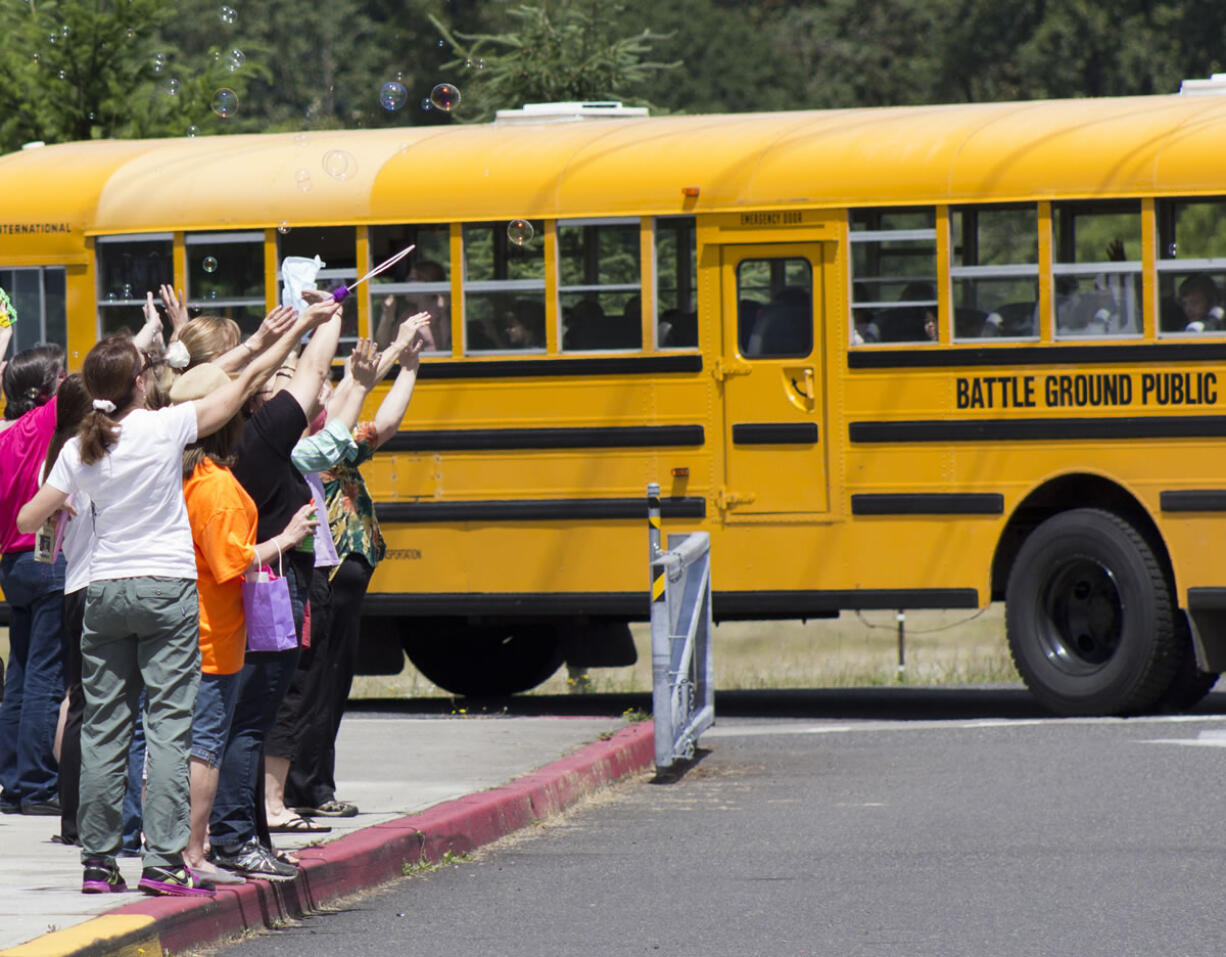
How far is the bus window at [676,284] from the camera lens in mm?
12742

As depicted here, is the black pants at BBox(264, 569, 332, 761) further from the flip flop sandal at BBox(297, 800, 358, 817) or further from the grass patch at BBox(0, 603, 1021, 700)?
the grass patch at BBox(0, 603, 1021, 700)

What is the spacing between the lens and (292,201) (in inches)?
524

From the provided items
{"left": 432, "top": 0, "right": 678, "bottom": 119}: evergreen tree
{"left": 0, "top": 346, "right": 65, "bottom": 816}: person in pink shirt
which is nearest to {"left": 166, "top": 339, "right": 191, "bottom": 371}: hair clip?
{"left": 0, "top": 346, "right": 65, "bottom": 816}: person in pink shirt

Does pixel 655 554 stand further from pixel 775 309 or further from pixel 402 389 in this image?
pixel 775 309

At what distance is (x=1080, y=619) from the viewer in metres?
12.5

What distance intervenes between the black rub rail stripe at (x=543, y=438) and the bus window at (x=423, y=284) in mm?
471

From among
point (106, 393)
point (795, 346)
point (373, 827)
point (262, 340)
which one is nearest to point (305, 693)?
point (373, 827)

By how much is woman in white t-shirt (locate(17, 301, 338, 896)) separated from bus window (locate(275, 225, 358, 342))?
21.2ft

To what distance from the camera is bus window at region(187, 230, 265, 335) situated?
43.7 ft

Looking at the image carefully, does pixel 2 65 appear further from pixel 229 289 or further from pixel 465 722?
pixel 465 722

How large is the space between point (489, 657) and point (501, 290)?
2.86m

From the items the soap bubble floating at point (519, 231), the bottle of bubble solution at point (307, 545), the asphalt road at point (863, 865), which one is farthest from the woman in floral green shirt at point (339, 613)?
the soap bubble floating at point (519, 231)

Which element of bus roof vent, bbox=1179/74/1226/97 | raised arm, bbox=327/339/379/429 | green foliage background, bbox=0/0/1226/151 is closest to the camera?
raised arm, bbox=327/339/379/429

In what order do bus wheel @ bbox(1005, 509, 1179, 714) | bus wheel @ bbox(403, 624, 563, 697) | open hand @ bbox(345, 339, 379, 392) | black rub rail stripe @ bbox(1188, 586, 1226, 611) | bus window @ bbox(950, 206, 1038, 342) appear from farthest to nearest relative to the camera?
bus wheel @ bbox(403, 624, 563, 697) → bus window @ bbox(950, 206, 1038, 342) → bus wheel @ bbox(1005, 509, 1179, 714) → black rub rail stripe @ bbox(1188, 586, 1226, 611) → open hand @ bbox(345, 339, 379, 392)
